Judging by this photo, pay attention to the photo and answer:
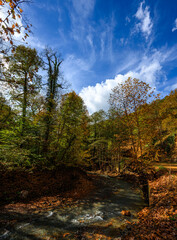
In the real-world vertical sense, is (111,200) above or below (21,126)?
below

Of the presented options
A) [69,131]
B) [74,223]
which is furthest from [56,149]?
[74,223]

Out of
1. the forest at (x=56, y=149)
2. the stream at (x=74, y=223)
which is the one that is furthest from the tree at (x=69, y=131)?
the stream at (x=74, y=223)

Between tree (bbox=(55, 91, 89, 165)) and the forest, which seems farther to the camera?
tree (bbox=(55, 91, 89, 165))

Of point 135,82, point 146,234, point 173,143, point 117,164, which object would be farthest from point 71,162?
point 173,143

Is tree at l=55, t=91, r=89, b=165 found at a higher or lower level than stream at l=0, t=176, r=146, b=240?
higher

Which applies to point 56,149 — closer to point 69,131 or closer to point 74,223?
point 69,131

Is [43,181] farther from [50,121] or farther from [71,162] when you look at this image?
[50,121]

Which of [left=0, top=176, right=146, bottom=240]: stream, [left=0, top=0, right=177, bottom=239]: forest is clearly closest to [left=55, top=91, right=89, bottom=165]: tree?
[left=0, top=0, right=177, bottom=239]: forest

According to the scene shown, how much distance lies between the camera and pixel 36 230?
161 inches

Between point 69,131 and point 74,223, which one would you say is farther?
point 69,131

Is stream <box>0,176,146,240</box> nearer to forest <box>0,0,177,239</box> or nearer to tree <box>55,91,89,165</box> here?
forest <box>0,0,177,239</box>

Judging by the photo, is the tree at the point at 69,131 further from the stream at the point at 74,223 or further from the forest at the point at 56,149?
the stream at the point at 74,223

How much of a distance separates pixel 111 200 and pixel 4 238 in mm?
6327

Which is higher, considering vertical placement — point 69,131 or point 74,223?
point 69,131
